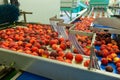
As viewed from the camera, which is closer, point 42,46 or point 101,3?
point 42,46

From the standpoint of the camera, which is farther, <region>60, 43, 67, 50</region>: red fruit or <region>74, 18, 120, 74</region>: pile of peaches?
<region>60, 43, 67, 50</region>: red fruit

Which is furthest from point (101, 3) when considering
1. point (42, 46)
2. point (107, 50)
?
point (42, 46)

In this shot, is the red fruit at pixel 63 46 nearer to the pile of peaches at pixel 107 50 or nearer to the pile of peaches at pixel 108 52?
the pile of peaches at pixel 107 50

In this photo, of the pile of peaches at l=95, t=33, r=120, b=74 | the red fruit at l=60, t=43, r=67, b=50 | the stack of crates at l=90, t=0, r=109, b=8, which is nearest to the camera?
the pile of peaches at l=95, t=33, r=120, b=74

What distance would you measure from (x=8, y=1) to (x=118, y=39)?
82.1 inches

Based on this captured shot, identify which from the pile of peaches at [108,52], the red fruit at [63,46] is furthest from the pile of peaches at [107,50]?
the red fruit at [63,46]

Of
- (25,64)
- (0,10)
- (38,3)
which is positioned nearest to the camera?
(25,64)

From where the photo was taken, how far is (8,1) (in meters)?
2.77

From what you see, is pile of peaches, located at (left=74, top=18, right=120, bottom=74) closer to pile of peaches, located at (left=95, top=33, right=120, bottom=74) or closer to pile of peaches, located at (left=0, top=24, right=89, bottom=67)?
pile of peaches, located at (left=95, top=33, right=120, bottom=74)

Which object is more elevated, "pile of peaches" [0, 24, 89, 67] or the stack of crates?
the stack of crates

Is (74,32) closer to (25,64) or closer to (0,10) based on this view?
(25,64)

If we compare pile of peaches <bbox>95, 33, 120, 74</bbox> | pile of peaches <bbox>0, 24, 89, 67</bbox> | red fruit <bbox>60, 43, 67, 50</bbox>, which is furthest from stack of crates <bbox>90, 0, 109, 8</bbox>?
red fruit <bbox>60, 43, 67, 50</bbox>

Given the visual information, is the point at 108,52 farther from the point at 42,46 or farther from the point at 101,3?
the point at 101,3

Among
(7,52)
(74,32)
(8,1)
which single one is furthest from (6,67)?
(8,1)
